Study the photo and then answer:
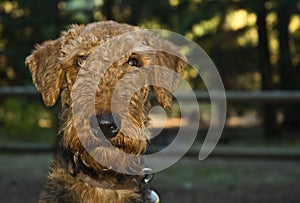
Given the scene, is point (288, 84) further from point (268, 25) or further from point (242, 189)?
point (242, 189)

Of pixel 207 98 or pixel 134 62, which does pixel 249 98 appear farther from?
pixel 134 62

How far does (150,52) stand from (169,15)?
712cm

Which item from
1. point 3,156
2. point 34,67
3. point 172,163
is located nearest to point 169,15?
point 172,163

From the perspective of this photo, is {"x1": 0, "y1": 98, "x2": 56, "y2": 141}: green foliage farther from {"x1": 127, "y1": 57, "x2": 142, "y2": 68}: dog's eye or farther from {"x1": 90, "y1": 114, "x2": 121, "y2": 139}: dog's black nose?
{"x1": 90, "y1": 114, "x2": 121, "y2": 139}: dog's black nose

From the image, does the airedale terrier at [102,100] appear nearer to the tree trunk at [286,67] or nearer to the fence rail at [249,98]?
the fence rail at [249,98]

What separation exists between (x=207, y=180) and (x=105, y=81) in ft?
17.1

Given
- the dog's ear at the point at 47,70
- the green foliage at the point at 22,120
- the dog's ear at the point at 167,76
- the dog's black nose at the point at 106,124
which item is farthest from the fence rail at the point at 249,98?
the dog's black nose at the point at 106,124

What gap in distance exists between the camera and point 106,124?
312 cm

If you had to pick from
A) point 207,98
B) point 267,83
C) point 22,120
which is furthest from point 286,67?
point 22,120

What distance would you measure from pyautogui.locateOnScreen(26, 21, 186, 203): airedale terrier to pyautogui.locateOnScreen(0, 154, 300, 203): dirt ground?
11.3ft

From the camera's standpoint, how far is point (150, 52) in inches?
145

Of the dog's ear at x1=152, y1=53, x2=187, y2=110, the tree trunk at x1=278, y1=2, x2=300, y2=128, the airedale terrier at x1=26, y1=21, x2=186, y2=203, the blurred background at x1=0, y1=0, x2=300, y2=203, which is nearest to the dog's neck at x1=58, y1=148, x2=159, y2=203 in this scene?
the airedale terrier at x1=26, y1=21, x2=186, y2=203

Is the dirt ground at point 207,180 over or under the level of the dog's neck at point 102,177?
under

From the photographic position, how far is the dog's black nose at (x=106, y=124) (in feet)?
10.2
